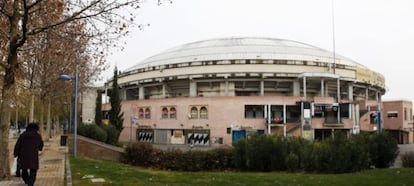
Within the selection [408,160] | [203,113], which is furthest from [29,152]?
[203,113]

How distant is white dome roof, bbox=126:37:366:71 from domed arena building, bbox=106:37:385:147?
0.16m

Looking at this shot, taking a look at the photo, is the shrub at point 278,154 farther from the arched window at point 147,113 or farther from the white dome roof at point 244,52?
the arched window at point 147,113

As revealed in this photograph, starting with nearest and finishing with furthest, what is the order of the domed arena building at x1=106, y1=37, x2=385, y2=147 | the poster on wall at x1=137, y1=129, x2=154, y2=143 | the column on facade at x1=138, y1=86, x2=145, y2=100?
1. the domed arena building at x1=106, y1=37, x2=385, y2=147
2. the poster on wall at x1=137, y1=129, x2=154, y2=143
3. the column on facade at x1=138, y1=86, x2=145, y2=100

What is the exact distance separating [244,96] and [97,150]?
36.9 meters

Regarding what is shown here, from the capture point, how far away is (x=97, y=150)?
25.3m

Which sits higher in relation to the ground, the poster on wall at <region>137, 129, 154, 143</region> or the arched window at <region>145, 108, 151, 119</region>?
the arched window at <region>145, 108, 151, 119</region>

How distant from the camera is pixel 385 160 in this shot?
21047mm

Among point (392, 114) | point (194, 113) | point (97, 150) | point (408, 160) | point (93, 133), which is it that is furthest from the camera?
point (392, 114)

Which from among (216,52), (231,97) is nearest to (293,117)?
(231,97)

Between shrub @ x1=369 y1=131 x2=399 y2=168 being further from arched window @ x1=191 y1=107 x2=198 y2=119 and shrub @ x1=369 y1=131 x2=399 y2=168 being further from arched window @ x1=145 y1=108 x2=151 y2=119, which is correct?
arched window @ x1=145 y1=108 x2=151 y2=119

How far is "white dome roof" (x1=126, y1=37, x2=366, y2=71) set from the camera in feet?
221

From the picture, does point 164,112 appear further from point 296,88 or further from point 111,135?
point 111,135

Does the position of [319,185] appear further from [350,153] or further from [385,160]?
[385,160]

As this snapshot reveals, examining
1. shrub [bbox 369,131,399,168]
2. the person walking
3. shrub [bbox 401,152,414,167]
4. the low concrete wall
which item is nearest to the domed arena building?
the low concrete wall
